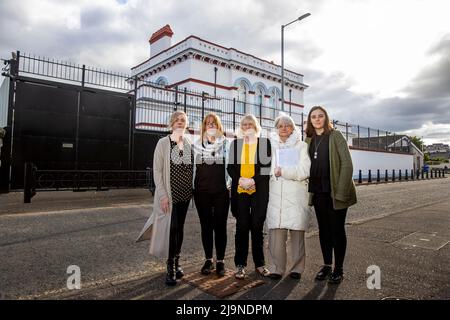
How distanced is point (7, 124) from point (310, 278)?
11194mm

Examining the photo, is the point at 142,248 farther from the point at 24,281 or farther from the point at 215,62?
the point at 215,62

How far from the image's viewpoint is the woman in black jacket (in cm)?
353

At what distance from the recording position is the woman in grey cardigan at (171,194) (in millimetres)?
3254

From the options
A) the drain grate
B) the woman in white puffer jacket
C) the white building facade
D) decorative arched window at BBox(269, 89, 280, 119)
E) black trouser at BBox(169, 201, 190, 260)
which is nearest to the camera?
black trouser at BBox(169, 201, 190, 260)

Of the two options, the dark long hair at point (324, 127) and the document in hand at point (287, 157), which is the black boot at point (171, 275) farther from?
the dark long hair at point (324, 127)

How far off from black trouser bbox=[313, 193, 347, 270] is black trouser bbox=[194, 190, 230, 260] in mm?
1112

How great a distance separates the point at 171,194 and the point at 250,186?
0.89 meters

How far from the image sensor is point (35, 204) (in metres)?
8.26

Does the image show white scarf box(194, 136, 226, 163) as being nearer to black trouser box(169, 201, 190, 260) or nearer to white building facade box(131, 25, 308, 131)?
black trouser box(169, 201, 190, 260)

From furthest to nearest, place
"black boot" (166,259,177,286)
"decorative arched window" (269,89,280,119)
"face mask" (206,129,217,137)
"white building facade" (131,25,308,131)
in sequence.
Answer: "decorative arched window" (269,89,280,119) < "white building facade" (131,25,308,131) < "face mask" (206,129,217,137) < "black boot" (166,259,177,286)

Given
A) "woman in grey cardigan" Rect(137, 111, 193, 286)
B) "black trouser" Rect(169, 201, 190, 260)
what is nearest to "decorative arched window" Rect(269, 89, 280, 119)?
"woman in grey cardigan" Rect(137, 111, 193, 286)

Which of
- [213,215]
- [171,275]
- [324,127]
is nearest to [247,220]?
[213,215]
